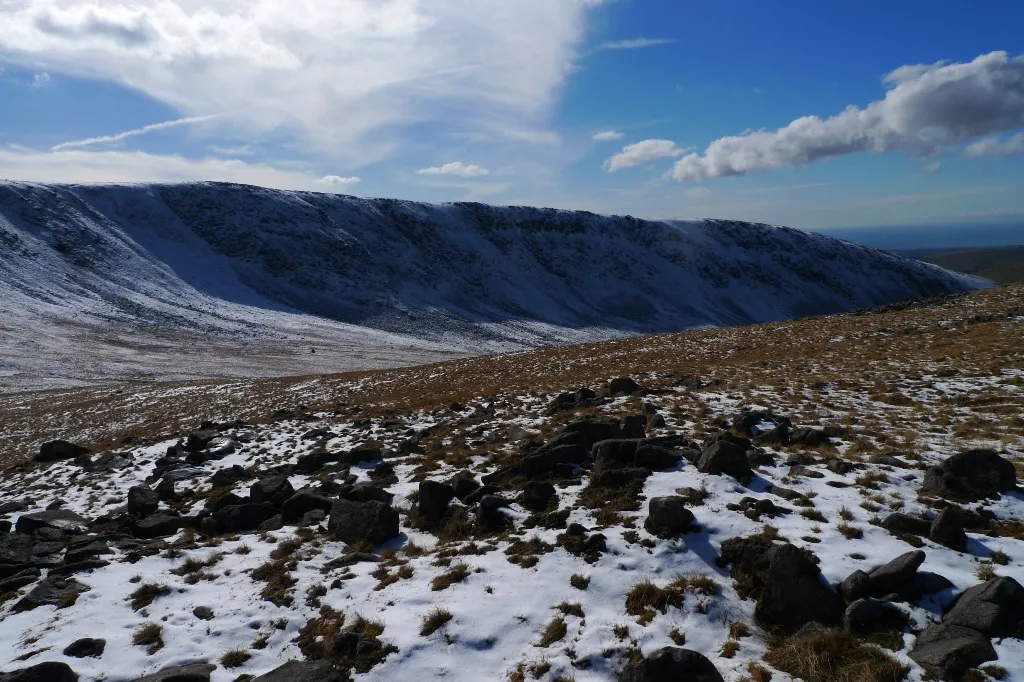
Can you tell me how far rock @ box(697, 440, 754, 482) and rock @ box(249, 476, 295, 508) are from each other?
1039cm

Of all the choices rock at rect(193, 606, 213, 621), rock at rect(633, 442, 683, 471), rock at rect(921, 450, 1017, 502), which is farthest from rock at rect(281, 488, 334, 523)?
rock at rect(921, 450, 1017, 502)

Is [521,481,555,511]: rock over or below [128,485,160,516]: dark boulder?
over

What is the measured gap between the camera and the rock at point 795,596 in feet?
25.1

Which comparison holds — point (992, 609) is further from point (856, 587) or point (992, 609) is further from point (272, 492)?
point (272, 492)

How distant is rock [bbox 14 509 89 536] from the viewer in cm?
1362

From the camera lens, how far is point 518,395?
24656mm

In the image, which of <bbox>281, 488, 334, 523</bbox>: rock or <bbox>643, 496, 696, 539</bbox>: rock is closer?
<bbox>643, 496, 696, 539</bbox>: rock

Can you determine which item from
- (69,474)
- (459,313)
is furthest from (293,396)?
(459,313)

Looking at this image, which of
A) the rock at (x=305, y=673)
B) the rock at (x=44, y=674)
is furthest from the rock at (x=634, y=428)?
the rock at (x=44, y=674)

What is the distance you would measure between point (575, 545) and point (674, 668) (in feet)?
10.5

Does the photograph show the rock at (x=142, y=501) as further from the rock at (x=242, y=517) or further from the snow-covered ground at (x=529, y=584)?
the rock at (x=242, y=517)

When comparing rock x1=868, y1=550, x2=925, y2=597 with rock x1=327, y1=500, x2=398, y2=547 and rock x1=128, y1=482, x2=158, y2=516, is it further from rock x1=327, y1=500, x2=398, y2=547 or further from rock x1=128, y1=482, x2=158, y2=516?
rock x1=128, y1=482, x2=158, y2=516

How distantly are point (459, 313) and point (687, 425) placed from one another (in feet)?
325

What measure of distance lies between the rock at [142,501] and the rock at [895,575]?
16.3m
